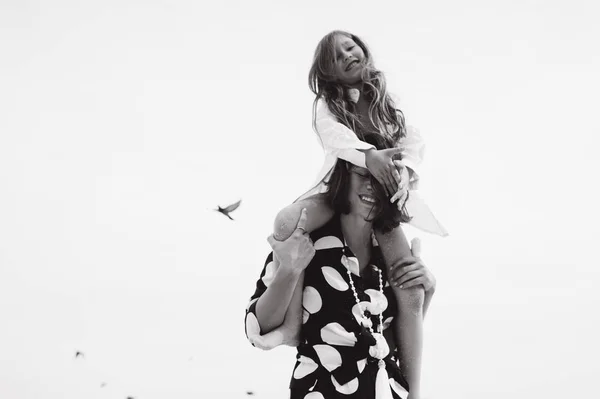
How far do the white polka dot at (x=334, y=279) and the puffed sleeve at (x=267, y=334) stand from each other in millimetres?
206

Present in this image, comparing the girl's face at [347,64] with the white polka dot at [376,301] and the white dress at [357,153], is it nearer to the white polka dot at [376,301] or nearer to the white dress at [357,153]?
the white dress at [357,153]

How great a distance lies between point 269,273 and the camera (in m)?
2.69

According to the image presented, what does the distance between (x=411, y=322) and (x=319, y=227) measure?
55cm

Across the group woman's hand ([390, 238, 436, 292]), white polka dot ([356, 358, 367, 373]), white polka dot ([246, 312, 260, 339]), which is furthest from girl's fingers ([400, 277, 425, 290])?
white polka dot ([246, 312, 260, 339])

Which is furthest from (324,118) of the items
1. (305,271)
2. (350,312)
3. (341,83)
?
(350,312)

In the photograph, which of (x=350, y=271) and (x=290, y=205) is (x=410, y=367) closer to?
(x=350, y=271)

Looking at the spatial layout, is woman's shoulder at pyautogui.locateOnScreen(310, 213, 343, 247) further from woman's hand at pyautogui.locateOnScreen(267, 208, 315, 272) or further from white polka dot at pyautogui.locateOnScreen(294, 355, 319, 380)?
white polka dot at pyautogui.locateOnScreen(294, 355, 319, 380)

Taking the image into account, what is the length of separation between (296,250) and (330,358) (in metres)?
0.47

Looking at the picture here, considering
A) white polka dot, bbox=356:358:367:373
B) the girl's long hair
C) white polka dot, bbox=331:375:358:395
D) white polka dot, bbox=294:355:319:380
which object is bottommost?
white polka dot, bbox=331:375:358:395

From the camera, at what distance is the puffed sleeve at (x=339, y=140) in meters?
2.61

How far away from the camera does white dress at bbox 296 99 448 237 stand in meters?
2.63

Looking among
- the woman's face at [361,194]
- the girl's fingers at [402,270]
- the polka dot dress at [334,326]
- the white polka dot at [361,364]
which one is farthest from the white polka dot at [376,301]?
the woman's face at [361,194]

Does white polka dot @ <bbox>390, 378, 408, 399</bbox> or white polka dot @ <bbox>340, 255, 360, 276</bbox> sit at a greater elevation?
white polka dot @ <bbox>340, 255, 360, 276</bbox>

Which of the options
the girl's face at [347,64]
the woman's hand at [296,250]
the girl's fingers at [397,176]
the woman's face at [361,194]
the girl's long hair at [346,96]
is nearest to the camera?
the woman's hand at [296,250]
